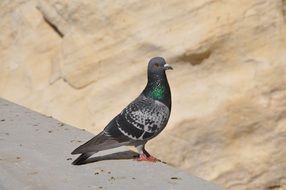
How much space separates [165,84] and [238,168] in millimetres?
2826

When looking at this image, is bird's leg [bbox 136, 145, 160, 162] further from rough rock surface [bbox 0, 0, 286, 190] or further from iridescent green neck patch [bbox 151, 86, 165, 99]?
rough rock surface [bbox 0, 0, 286, 190]

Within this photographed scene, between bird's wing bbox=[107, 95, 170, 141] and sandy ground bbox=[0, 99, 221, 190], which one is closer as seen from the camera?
sandy ground bbox=[0, 99, 221, 190]

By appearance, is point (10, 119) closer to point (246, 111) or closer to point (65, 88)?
point (65, 88)

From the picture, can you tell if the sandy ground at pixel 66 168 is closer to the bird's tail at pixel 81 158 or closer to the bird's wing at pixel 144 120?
the bird's tail at pixel 81 158

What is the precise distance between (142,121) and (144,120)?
2cm

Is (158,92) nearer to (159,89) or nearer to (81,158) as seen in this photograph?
(159,89)

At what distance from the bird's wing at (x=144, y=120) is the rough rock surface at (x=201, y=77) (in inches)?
99.5

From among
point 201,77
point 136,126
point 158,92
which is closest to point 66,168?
point 136,126

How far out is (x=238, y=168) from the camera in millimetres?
8711

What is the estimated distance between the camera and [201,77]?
28.8 ft

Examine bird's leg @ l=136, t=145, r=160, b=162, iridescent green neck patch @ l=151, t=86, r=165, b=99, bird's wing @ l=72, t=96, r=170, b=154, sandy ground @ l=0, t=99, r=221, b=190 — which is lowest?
sandy ground @ l=0, t=99, r=221, b=190

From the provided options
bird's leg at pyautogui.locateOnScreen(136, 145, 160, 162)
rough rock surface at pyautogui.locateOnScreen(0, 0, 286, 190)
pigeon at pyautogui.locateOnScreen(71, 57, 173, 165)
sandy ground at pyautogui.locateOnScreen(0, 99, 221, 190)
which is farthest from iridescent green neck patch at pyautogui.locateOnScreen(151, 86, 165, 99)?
rough rock surface at pyautogui.locateOnScreen(0, 0, 286, 190)

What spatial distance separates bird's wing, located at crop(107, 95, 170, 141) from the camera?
6.12 m

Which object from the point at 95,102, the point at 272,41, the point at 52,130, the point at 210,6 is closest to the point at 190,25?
the point at 210,6
